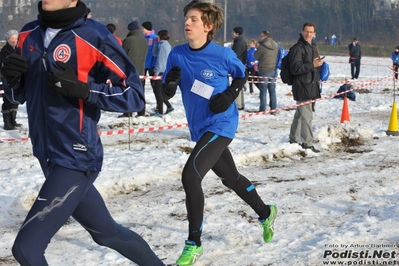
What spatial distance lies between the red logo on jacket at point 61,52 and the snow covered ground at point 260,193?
1.86 meters

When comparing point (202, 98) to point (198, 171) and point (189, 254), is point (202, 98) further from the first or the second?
point (189, 254)

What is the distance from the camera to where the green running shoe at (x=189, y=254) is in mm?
4551

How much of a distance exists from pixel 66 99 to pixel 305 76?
6.22 meters

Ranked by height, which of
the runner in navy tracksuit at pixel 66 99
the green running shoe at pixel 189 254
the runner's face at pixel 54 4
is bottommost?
the green running shoe at pixel 189 254

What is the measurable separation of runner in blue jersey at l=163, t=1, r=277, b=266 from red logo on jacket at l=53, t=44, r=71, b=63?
1.52 meters

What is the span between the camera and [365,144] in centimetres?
1014

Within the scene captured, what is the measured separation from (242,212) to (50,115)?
3.10m

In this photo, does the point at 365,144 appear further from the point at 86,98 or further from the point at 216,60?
the point at 86,98

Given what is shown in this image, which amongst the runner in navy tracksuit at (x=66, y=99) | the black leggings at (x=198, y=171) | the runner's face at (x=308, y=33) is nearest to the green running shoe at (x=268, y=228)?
the black leggings at (x=198, y=171)

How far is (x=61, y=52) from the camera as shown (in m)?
→ 3.34

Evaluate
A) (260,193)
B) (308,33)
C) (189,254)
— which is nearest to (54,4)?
(189,254)

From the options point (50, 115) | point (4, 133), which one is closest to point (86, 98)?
point (50, 115)

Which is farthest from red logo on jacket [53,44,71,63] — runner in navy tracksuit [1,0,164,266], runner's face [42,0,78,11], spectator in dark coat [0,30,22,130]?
spectator in dark coat [0,30,22,130]

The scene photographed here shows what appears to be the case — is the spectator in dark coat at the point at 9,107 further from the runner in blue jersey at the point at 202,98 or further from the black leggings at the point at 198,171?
the black leggings at the point at 198,171
